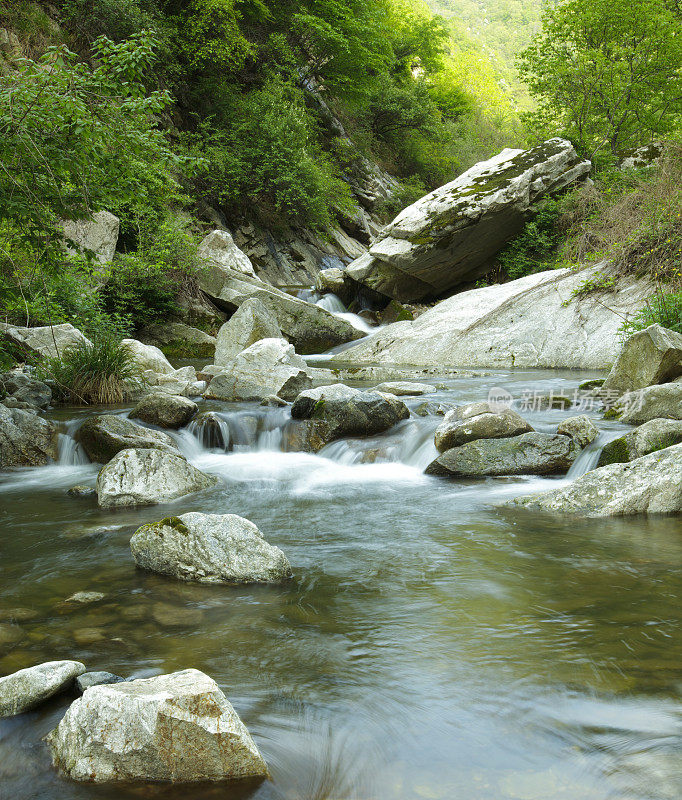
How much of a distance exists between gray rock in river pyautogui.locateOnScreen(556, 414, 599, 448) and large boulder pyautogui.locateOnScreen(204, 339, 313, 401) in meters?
4.48

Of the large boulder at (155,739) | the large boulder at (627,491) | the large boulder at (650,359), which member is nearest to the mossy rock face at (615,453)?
the large boulder at (627,491)

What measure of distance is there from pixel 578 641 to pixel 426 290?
16592mm

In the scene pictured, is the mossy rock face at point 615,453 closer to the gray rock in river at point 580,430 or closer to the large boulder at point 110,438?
the gray rock in river at point 580,430

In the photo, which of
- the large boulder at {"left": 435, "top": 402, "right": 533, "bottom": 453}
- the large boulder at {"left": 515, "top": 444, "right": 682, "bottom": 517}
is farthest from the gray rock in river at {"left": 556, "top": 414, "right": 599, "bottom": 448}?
the large boulder at {"left": 515, "top": 444, "right": 682, "bottom": 517}

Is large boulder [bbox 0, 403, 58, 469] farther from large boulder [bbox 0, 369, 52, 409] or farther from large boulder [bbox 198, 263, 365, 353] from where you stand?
large boulder [bbox 198, 263, 365, 353]

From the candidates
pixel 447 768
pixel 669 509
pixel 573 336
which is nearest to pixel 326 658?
pixel 447 768

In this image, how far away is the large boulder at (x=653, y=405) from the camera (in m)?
6.98

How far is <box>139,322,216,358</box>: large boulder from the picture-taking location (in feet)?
52.2

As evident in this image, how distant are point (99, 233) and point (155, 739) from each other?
15266mm

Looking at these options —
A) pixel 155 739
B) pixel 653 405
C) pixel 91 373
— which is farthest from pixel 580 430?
pixel 91 373

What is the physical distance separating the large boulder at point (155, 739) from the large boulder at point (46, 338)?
870cm

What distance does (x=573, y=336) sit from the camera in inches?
510

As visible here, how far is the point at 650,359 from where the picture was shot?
316 inches

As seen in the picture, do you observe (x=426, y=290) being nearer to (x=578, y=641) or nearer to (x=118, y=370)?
(x=118, y=370)
